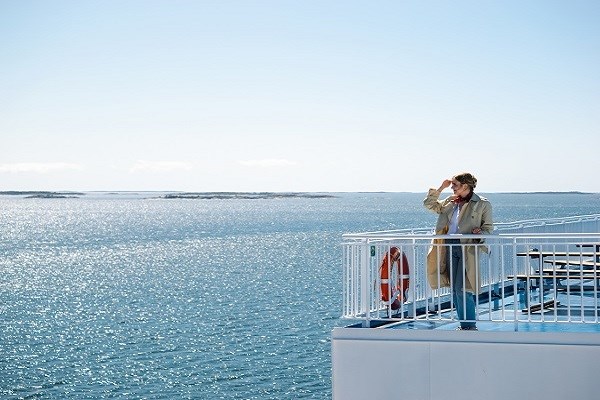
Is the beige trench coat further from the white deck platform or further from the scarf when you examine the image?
the white deck platform

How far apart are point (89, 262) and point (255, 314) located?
28.5 m

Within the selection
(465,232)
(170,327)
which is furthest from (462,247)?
(170,327)

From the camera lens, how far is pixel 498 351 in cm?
821

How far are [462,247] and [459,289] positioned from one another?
55cm

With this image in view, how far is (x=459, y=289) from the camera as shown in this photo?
29.3 ft

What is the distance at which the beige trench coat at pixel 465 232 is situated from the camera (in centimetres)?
877

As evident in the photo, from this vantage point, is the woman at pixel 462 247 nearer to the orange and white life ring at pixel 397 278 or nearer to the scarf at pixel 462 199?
the scarf at pixel 462 199

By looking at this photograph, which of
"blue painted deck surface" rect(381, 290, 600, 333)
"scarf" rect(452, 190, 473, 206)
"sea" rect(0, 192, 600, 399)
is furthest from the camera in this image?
"sea" rect(0, 192, 600, 399)

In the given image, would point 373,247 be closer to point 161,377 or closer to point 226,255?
point 161,377

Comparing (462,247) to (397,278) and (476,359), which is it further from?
(476,359)

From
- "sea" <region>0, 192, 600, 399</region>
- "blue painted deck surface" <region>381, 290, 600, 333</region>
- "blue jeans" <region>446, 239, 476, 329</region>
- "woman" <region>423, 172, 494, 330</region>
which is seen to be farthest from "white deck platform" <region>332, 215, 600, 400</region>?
"sea" <region>0, 192, 600, 399</region>

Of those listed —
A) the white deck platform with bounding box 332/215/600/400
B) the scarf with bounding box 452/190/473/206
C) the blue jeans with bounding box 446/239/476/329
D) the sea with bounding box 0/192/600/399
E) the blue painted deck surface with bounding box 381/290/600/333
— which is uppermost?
the scarf with bounding box 452/190/473/206

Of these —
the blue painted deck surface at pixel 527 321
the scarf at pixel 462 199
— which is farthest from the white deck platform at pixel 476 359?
the scarf at pixel 462 199

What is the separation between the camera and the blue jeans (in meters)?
8.83
